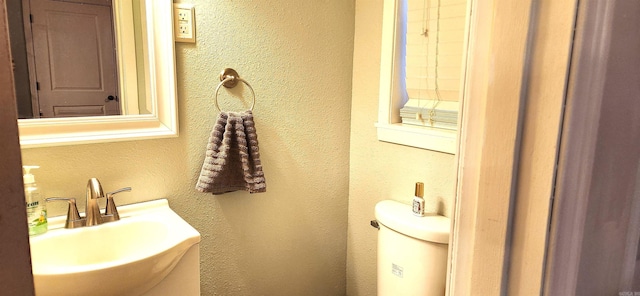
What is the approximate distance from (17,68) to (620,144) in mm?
1324

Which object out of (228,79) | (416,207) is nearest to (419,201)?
(416,207)

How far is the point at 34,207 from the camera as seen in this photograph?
3.54 feet

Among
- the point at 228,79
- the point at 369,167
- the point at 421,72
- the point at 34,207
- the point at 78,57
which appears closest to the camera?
the point at 34,207

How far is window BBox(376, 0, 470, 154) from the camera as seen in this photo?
1393mm

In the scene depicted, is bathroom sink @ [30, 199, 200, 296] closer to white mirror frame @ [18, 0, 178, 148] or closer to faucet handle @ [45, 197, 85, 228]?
faucet handle @ [45, 197, 85, 228]

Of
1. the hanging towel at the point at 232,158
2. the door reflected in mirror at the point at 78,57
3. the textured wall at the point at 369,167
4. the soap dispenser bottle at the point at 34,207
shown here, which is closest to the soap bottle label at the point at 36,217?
the soap dispenser bottle at the point at 34,207

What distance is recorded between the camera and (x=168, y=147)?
1.36m

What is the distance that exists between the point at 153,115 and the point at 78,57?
0.87 feet

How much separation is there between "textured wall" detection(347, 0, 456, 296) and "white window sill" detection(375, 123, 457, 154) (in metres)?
0.03

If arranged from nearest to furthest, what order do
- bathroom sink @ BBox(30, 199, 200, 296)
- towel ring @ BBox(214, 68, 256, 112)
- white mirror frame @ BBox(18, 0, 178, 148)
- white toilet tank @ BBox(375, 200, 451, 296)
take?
bathroom sink @ BBox(30, 199, 200, 296), white mirror frame @ BBox(18, 0, 178, 148), white toilet tank @ BBox(375, 200, 451, 296), towel ring @ BBox(214, 68, 256, 112)

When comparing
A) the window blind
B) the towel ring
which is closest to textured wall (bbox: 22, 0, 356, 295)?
the towel ring

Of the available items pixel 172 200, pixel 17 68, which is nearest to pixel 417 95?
pixel 172 200

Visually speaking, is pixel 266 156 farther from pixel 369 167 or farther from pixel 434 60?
pixel 434 60

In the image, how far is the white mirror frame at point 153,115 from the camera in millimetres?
1198
